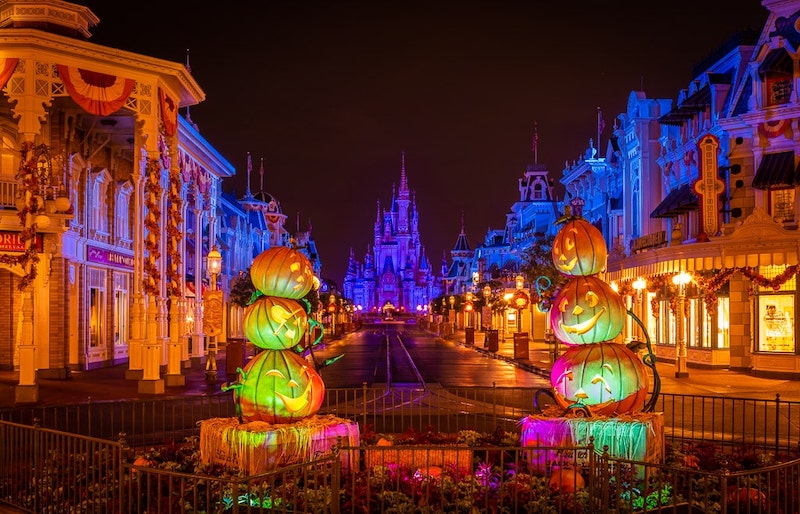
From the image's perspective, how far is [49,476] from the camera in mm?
9375

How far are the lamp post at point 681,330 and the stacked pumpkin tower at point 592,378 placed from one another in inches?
700

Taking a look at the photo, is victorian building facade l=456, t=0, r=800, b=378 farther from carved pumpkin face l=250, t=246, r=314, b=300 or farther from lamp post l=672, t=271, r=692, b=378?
carved pumpkin face l=250, t=246, r=314, b=300

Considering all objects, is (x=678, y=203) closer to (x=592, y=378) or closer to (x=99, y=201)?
(x=99, y=201)

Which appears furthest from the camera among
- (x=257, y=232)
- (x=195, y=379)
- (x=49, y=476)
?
(x=257, y=232)

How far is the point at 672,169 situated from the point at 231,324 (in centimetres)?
3093

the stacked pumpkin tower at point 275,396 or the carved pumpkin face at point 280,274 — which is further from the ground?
the carved pumpkin face at point 280,274

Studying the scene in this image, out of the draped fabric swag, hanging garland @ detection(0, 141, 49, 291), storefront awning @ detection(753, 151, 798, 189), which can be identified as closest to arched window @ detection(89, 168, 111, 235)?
the draped fabric swag

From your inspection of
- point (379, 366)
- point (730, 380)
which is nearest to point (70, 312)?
point (379, 366)

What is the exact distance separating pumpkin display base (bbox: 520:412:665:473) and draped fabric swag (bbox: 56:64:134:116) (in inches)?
598

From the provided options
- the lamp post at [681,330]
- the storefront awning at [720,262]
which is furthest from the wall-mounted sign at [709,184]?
the lamp post at [681,330]

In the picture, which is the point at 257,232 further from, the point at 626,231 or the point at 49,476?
the point at 49,476

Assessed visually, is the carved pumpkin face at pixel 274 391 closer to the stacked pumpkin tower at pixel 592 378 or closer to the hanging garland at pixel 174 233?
the stacked pumpkin tower at pixel 592 378

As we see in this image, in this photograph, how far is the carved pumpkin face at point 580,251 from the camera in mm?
10602

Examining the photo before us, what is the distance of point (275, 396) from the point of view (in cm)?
962
